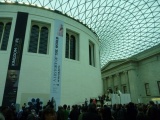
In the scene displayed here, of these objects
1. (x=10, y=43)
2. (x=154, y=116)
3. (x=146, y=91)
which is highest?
(x=10, y=43)

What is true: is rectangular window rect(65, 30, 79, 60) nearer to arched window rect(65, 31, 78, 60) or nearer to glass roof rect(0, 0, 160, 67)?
arched window rect(65, 31, 78, 60)

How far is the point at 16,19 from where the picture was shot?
20.0 metres

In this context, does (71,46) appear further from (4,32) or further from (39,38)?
(4,32)

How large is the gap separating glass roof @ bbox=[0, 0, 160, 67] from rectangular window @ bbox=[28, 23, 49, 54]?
464cm

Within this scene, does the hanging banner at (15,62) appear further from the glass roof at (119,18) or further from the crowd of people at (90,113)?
the crowd of people at (90,113)

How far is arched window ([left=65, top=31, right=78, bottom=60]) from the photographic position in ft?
80.5

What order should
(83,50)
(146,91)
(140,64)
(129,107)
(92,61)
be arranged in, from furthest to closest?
(140,64)
(146,91)
(92,61)
(83,50)
(129,107)

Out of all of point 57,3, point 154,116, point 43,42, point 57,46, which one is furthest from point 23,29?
point 154,116

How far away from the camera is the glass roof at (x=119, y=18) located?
93.1 ft

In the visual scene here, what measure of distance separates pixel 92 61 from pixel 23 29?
1430cm

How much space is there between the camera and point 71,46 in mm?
25469

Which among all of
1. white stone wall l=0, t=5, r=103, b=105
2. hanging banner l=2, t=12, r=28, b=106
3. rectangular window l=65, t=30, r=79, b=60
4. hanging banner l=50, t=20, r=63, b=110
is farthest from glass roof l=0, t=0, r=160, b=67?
hanging banner l=50, t=20, r=63, b=110

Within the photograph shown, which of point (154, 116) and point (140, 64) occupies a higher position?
point (140, 64)

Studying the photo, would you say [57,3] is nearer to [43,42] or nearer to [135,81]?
[43,42]
